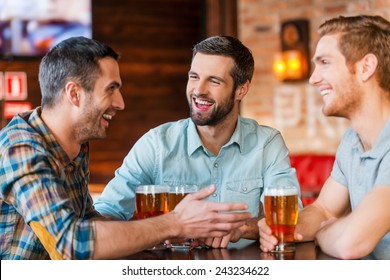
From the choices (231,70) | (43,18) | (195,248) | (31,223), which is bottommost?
(195,248)

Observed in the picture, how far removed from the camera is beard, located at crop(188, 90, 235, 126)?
2.66 m

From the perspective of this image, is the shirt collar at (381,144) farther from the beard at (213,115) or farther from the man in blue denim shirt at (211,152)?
the beard at (213,115)

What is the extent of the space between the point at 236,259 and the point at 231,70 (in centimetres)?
101

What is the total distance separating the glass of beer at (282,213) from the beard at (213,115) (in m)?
0.72

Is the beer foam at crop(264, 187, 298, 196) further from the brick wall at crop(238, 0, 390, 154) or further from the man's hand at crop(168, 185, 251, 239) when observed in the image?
the brick wall at crop(238, 0, 390, 154)

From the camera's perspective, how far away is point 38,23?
7.04 m

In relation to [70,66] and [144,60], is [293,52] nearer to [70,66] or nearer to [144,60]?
[144,60]

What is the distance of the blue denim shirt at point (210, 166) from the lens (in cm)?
266

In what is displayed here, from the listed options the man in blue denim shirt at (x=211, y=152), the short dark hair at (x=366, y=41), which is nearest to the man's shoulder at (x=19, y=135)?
the man in blue denim shirt at (x=211, y=152)

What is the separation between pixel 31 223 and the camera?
6.22 ft

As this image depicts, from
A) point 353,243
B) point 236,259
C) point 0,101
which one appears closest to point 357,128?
point 353,243

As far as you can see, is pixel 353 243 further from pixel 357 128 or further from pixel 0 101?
pixel 0 101

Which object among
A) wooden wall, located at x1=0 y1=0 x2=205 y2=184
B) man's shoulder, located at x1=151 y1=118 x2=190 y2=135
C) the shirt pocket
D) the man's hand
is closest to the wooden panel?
wooden wall, located at x1=0 y1=0 x2=205 y2=184

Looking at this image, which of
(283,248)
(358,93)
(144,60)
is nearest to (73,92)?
(283,248)
